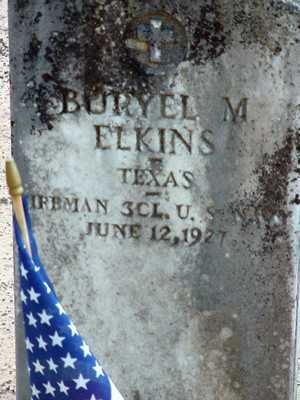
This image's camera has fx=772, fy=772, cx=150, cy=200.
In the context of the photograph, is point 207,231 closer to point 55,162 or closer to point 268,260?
point 268,260

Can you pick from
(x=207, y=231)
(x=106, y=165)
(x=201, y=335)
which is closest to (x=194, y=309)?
(x=201, y=335)

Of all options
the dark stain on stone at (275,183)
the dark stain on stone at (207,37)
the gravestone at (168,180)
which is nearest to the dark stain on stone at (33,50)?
the gravestone at (168,180)

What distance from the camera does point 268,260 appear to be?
2.69 m

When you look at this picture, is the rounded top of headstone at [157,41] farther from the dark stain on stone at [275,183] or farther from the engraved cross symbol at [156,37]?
the dark stain on stone at [275,183]

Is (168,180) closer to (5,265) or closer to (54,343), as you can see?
(54,343)

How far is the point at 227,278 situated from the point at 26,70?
1.00 m

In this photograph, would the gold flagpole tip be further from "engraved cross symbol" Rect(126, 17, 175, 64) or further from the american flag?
"engraved cross symbol" Rect(126, 17, 175, 64)

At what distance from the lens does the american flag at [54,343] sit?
2.18m

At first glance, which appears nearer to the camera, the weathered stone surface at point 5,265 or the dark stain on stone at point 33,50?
the dark stain on stone at point 33,50

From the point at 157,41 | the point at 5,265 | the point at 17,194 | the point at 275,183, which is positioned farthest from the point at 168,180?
the point at 5,265

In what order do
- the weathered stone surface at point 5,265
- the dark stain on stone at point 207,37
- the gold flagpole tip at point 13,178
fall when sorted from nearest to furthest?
the gold flagpole tip at point 13,178, the dark stain on stone at point 207,37, the weathered stone surface at point 5,265

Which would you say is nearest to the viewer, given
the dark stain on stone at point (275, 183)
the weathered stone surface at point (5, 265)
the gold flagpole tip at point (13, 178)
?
the gold flagpole tip at point (13, 178)

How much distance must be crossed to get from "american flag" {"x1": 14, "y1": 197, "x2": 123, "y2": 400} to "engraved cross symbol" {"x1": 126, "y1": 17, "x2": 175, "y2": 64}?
65cm

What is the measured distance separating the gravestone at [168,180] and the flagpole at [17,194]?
455 mm
